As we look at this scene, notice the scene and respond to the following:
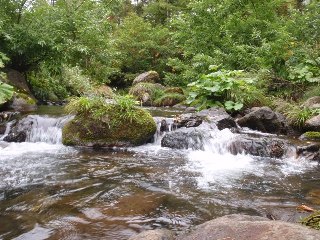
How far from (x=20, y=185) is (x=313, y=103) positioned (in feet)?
25.8

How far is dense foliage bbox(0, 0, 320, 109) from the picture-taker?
10797 mm

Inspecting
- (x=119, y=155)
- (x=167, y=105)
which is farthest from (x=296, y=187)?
(x=167, y=105)

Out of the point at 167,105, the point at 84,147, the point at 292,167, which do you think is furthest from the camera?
the point at 167,105

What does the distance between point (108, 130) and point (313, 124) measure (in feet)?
16.1

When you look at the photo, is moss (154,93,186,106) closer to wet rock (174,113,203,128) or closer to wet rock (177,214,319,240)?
wet rock (174,113,203,128)

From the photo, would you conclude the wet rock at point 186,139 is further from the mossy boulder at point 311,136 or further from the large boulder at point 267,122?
the mossy boulder at point 311,136

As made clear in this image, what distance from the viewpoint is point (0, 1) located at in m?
11.3

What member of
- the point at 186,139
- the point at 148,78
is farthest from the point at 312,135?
the point at 148,78

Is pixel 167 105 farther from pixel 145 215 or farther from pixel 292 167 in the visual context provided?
pixel 145 215

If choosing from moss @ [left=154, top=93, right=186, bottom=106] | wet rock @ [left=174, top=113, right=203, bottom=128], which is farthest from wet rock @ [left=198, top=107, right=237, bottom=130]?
moss @ [left=154, top=93, right=186, bottom=106]

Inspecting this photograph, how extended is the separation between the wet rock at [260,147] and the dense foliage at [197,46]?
2.87m

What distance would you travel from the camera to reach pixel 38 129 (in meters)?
8.36

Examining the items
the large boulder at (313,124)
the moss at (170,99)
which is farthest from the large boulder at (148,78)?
the large boulder at (313,124)

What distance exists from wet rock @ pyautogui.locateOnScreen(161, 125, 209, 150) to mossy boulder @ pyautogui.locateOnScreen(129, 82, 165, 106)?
719cm
